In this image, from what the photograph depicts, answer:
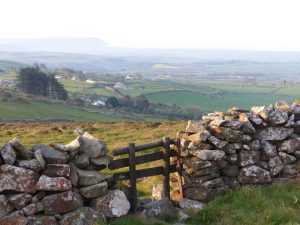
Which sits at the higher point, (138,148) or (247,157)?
(138,148)

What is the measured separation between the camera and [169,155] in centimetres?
1178

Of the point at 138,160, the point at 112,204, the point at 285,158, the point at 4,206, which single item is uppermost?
the point at 138,160

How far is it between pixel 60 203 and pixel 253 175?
5669mm

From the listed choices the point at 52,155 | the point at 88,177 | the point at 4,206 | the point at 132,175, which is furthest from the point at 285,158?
the point at 4,206

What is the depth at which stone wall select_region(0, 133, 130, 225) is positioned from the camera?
30.3 ft

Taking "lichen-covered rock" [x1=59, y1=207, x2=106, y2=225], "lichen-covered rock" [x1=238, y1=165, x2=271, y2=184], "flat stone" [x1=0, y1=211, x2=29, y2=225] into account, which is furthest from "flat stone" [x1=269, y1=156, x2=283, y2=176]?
"flat stone" [x1=0, y1=211, x2=29, y2=225]

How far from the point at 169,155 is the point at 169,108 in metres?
90.0

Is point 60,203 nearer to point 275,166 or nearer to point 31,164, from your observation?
point 31,164

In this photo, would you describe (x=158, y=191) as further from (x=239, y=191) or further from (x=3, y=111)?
(x=3, y=111)

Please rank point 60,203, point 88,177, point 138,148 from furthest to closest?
point 138,148, point 88,177, point 60,203

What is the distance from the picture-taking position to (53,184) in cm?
950

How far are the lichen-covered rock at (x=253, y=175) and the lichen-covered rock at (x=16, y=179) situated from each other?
5920 mm

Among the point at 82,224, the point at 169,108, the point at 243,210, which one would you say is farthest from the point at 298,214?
the point at 169,108

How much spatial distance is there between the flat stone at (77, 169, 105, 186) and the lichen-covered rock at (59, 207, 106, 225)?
0.62m
